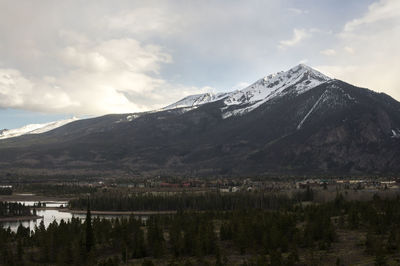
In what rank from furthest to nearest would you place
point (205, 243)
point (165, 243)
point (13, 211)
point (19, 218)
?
1. point (13, 211)
2. point (19, 218)
3. point (165, 243)
4. point (205, 243)

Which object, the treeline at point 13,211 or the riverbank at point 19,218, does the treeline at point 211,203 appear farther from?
A: the treeline at point 13,211

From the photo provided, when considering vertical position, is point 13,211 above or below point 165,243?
above

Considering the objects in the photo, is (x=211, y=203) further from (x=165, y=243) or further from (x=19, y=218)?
(x=165, y=243)

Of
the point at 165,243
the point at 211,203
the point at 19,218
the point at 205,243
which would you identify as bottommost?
the point at 165,243

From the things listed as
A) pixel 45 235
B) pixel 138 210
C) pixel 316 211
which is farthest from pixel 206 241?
pixel 138 210

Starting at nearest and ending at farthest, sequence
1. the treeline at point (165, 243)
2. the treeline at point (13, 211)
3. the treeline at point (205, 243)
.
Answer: the treeline at point (205, 243)
the treeline at point (165, 243)
the treeline at point (13, 211)

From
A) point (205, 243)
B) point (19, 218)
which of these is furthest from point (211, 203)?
point (205, 243)

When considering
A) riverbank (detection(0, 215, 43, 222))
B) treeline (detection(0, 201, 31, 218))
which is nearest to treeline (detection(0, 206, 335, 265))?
riverbank (detection(0, 215, 43, 222))

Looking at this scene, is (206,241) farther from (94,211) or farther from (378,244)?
(94,211)

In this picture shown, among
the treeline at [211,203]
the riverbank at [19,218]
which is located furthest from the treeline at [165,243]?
the treeline at [211,203]

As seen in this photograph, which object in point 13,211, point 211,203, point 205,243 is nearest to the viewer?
point 205,243

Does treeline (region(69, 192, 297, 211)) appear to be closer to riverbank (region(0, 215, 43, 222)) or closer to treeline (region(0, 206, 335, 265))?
riverbank (region(0, 215, 43, 222))

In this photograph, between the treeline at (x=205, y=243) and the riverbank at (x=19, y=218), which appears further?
the riverbank at (x=19, y=218)

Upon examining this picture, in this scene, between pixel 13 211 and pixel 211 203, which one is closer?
pixel 13 211
